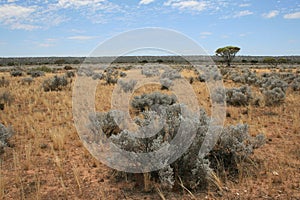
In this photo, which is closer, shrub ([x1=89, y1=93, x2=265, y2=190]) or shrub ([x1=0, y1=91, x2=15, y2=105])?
shrub ([x1=89, y1=93, x2=265, y2=190])

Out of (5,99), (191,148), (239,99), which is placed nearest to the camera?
(191,148)

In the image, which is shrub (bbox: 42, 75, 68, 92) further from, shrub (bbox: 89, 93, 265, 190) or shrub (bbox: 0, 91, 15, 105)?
shrub (bbox: 89, 93, 265, 190)

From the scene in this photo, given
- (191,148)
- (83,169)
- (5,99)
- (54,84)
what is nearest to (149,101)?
(83,169)

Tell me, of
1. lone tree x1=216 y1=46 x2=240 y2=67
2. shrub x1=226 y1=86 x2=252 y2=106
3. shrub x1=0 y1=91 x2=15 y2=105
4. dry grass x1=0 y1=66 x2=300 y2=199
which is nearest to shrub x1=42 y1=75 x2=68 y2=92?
shrub x1=0 y1=91 x2=15 y2=105

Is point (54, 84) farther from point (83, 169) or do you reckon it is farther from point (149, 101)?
point (83, 169)

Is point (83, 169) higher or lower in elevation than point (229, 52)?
lower

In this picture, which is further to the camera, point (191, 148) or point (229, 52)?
point (229, 52)

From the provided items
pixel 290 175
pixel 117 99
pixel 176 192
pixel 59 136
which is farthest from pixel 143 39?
pixel 117 99

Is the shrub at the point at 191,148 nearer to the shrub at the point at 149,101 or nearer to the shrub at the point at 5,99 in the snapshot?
the shrub at the point at 149,101

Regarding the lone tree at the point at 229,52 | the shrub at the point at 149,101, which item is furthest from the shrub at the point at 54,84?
the lone tree at the point at 229,52

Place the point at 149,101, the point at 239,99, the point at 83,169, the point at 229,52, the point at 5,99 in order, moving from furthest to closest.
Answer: the point at 229,52 < the point at 5,99 < the point at 239,99 < the point at 149,101 < the point at 83,169

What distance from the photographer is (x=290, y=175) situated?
14.4ft

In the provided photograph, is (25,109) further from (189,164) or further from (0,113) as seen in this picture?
(189,164)

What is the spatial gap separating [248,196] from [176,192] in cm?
105
